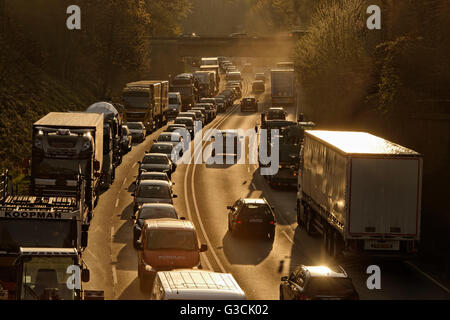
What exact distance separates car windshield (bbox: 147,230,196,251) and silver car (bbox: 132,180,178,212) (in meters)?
11.4

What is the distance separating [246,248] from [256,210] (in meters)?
1.98

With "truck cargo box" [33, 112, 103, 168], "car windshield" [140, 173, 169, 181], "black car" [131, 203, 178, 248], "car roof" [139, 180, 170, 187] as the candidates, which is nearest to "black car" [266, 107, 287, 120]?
"car windshield" [140, 173, 169, 181]

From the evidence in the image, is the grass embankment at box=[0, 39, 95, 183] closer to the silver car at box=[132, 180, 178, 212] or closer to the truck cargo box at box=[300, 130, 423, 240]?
the silver car at box=[132, 180, 178, 212]

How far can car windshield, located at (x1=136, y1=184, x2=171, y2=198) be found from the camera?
37.9 metres

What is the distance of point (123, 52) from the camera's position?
316ft

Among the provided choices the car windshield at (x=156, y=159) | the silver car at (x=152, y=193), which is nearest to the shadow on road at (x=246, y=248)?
the silver car at (x=152, y=193)

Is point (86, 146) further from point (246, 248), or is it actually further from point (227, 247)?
point (246, 248)

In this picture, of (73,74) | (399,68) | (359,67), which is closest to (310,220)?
(399,68)

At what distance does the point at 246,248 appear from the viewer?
33719mm

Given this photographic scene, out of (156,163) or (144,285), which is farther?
(156,163)

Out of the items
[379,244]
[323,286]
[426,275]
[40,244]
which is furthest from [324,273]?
[426,275]

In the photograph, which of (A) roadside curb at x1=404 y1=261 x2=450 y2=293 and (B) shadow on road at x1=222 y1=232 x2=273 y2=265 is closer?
(A) roadside curb at x1=404 y1=261 x2=450 y2=293

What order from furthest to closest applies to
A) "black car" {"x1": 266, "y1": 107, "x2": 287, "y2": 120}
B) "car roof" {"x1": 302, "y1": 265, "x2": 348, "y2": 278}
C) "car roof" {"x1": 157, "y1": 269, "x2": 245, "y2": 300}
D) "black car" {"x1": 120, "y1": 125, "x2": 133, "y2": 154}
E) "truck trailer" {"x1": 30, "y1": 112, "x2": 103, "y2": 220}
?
1. "black car" {"x1": 266, "y1": 107, "x2": 287, "y2": 120}
2. "black car" {"x1": 120, "y1": 125, "x2": 133, "y2": 154}
3. "truck trailer" {"x1": 30, "y1": 112, "x2": 103, "y2": 220}
4. "car roof" {"x1": 302, "y1": 265, "x2": 348, "y2": 278}
5. "car roof" {"x1": 157, "y1": 269, "x2": 245, "y2": 300}

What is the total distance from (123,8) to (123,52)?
485 centimetres
